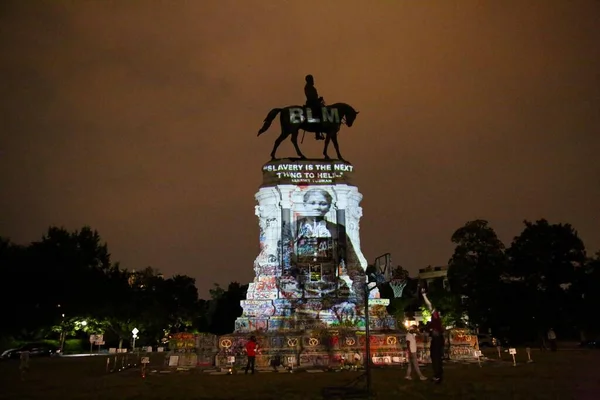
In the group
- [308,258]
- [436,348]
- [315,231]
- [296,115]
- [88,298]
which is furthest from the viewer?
[88,298]

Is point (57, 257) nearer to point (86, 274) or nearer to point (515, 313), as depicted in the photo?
point (86, 274)

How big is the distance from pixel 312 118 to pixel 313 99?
1.51m

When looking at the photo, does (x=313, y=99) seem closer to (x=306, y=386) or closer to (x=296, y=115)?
(x=296, y=115)

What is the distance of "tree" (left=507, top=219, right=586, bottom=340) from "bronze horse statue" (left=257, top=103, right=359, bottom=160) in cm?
2995

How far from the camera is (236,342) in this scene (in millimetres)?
33844

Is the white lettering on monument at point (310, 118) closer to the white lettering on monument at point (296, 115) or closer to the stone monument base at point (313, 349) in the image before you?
the white lettering on monument at point (296, 115)

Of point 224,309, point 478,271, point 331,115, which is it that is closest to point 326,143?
point 331,115

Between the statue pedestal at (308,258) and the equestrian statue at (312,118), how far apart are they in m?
1.72

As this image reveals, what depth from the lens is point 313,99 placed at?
137ft

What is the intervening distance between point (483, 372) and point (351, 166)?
63.7 feet

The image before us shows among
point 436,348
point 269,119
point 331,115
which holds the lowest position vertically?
point 436,348

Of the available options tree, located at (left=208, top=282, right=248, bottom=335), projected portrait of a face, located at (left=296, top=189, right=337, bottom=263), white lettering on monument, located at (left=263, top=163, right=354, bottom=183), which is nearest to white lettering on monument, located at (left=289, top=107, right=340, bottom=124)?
white lettering on monument, located at (left=263, top=163, right=354, bottom=183)

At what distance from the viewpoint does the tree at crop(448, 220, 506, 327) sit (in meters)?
63.9

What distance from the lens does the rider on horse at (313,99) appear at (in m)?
41.5
